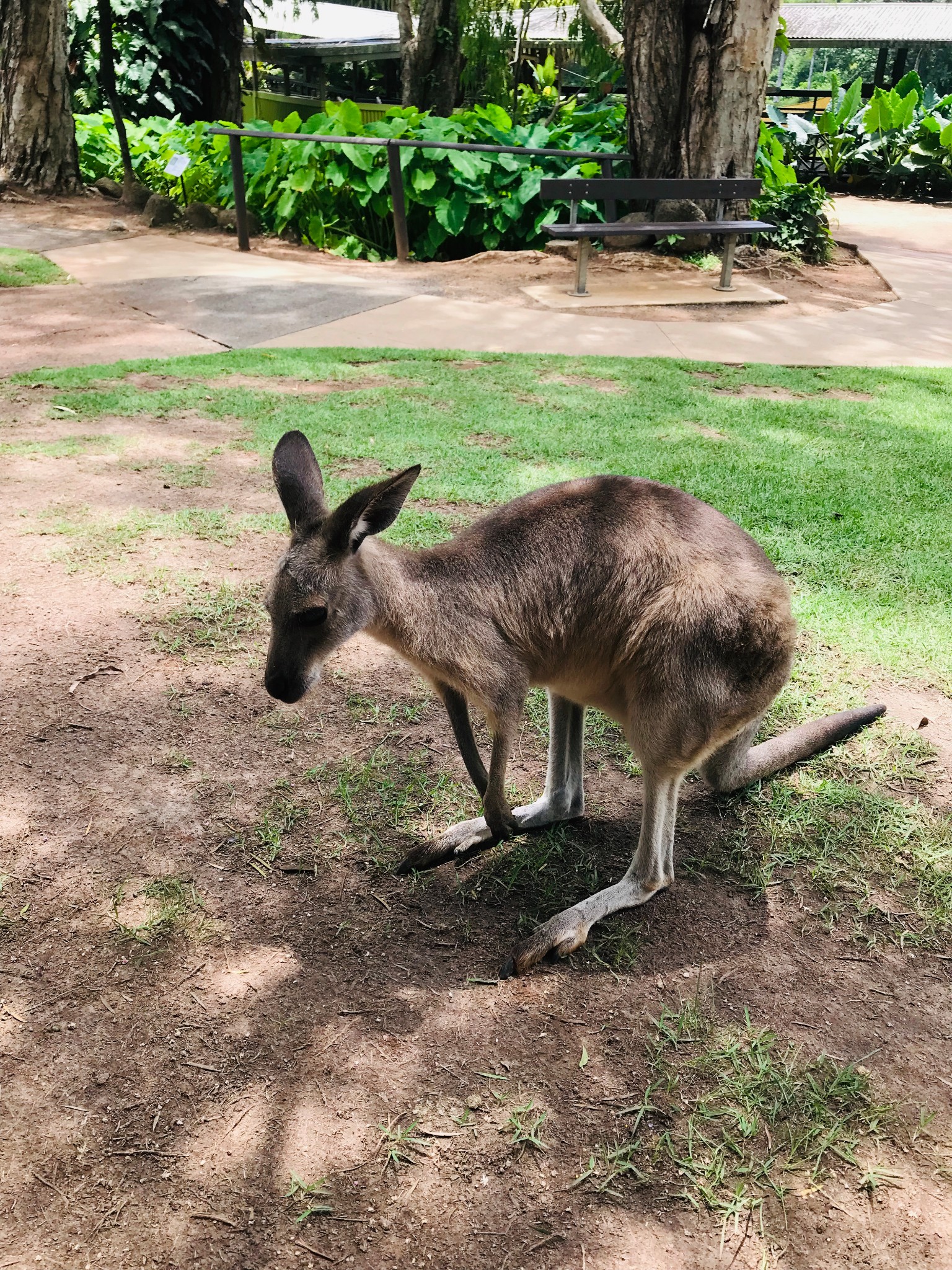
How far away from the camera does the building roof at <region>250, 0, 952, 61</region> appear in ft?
63.7

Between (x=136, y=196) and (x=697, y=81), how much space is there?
20.6 ft

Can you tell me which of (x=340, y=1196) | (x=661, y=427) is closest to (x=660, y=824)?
(x=340, y=1196)

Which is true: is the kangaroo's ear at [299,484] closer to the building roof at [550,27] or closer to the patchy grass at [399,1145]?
the patchy grass at [399,1145]

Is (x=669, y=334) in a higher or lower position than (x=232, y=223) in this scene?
lower

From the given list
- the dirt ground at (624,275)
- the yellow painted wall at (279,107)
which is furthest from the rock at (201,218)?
the yellow painted wall at (279,107)

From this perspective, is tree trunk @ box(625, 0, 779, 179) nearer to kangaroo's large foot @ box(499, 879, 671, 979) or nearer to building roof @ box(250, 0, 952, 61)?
kangaroo's large foot @ box(499, 879, 671, 979)

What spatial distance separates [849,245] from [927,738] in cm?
912

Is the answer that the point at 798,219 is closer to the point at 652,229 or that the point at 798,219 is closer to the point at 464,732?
the point at 652,229

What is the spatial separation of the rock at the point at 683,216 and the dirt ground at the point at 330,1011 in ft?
23.6

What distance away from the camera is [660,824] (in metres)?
2.31

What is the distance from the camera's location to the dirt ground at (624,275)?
8078mm

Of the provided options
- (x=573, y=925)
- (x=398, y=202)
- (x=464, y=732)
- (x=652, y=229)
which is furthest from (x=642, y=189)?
(x=573, y=925)

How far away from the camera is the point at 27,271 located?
844 centimetres

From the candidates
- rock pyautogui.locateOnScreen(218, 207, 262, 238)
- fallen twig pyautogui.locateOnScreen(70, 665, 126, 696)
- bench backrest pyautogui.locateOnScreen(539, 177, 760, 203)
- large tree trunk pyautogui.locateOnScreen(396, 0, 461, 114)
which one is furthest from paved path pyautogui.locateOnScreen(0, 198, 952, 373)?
large tree trunk pyautogui.locateOnScreen(396, 0, 461, 114)
